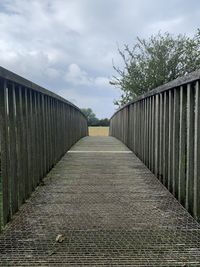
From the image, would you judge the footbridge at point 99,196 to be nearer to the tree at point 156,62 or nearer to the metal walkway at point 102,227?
the metal walkway at point 102,227

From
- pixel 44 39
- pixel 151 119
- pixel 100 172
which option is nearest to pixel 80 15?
pixel 44 39

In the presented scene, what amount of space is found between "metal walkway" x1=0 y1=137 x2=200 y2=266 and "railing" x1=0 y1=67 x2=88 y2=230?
6.0 inches

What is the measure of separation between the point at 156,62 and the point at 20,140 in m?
11.6

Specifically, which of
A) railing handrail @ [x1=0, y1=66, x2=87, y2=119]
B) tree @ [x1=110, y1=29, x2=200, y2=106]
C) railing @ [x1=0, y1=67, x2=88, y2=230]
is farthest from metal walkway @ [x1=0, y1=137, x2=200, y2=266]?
tree @ [x1=110, y1=29, x2=200, y2=106]

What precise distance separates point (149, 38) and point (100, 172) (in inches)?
458

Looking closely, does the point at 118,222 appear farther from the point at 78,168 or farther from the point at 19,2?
the point at 19,2

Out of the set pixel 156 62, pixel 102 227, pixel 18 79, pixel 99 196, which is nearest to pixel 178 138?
pixel 99 196

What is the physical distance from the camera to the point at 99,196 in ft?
12.0

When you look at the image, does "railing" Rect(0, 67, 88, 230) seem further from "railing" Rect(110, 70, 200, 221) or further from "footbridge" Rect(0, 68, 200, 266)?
"railing" Rect(110, 70, 200, 221)

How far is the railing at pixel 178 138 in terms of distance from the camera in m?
2.93

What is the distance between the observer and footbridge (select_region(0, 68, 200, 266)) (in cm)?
226

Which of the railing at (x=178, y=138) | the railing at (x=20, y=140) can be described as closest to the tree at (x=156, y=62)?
the railing at (x=178, y=138)

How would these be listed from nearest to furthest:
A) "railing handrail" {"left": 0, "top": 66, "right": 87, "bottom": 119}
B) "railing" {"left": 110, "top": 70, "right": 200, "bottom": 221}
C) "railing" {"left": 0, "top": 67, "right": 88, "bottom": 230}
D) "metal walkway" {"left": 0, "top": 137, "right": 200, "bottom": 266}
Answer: "metal walkway" {"left": 0, "top": 137, "right": 200, "bottom": 266} < "railing handrail" {"left": 0, "top": 66, "right": 87, "bottom": 119} < "railing" {"left": 0, "top": 67, "right": 88, "bottom": 230} < "railing" {"left": 110, "top": 70, "right": 200, "bottom": 221}

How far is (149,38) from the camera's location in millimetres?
15469
